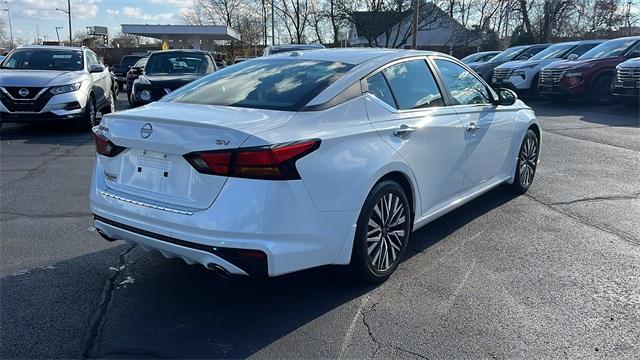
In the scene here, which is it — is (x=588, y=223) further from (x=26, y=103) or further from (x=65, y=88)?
(x=26, y=103)

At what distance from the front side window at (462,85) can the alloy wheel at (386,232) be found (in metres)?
1.43

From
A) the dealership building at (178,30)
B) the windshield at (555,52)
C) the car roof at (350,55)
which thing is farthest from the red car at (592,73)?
the dealership building at (178,30)

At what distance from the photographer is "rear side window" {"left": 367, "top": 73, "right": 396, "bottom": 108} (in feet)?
13.0

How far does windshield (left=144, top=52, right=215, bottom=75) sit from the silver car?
1.19 meters

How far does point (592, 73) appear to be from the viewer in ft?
51.5

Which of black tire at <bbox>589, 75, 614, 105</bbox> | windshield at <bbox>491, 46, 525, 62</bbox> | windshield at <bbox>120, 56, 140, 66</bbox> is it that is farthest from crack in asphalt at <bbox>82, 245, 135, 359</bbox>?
windshield at <bbox>120, 56, 140, 66</bbox>

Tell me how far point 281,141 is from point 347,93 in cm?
85

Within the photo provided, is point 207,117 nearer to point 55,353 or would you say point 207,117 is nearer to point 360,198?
point 360,198

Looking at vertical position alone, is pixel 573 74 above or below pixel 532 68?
below

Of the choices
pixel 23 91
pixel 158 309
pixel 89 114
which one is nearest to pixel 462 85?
pixel 158 309

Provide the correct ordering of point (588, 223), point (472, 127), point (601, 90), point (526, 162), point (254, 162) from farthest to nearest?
point (601, 90)
point (526, 162)
point (588, 223)
point (472, 127)
point (254, 162)

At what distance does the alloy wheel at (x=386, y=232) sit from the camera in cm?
377

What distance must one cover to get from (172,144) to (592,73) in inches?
611

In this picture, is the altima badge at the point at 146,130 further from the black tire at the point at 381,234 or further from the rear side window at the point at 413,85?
the rear side window at the point at 413,85
